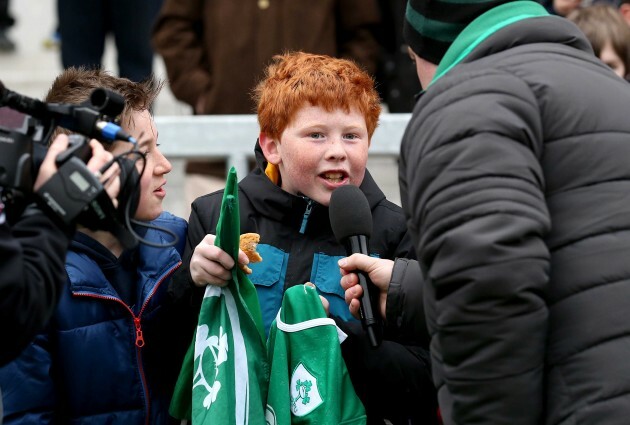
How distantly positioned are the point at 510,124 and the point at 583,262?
35 centimetres

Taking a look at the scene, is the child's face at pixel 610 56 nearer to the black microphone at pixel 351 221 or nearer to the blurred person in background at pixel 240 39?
the blurred person in background at pixel 240 39

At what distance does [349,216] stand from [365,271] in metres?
0.17

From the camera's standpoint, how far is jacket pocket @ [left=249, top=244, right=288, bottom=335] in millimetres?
3865

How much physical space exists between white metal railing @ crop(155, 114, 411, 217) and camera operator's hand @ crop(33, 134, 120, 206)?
117 inches

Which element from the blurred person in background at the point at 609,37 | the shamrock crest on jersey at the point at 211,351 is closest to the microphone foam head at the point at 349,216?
the shamrock crest on jersey at the point at 211,351

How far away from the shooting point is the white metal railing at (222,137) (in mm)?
6086

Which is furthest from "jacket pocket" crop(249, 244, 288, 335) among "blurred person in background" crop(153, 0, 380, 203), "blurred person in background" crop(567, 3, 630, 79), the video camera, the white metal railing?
"blurred person in background" crop(153, 0, 380, 203)

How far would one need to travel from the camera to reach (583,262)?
117 inches

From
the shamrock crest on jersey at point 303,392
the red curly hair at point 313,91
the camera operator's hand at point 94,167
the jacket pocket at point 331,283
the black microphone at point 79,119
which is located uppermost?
the red curly hair at point 313,91

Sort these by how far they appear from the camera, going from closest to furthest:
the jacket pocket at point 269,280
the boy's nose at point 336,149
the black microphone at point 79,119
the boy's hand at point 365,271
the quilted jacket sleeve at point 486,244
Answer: the quilted jacket sleeve at point 486,244 < the black microphone at point 79,119 < the boy's hand at point 365,271 < the jacket pocket at point 269,280 < the boy's nose at point 336,149

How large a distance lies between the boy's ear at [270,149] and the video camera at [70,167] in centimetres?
96

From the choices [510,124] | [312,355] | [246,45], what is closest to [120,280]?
[312,355]

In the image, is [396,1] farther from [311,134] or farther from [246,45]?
[311,134]

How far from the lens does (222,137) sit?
6125mm
